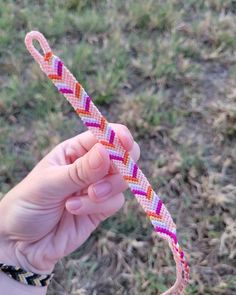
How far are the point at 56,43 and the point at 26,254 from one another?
136 centimetres

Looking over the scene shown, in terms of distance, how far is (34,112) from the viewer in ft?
7.02

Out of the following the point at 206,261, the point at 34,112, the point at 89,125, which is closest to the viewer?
the point at 89,125

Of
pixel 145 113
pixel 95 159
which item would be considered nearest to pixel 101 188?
pixel 95 159

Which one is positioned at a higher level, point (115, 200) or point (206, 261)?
point (115, 200)

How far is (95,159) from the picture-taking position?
0.95 meters

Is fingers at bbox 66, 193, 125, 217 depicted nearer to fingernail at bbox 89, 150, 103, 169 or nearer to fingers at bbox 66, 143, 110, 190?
fingers at bbox 66, 143, 110, 190

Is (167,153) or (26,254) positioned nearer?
(26,254)

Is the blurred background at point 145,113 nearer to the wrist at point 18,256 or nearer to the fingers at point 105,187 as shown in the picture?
the wrist at point 18,256

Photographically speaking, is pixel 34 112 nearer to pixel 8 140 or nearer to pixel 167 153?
pixel 8 140

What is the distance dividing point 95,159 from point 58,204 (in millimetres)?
335

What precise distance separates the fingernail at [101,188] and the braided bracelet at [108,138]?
17 centimetres

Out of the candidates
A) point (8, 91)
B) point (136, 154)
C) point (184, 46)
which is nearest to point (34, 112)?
point (8, 91)

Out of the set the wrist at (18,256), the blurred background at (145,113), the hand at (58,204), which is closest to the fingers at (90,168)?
the hand at (58,204)

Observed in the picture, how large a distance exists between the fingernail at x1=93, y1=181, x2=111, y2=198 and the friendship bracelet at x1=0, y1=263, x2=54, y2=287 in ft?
1.16
